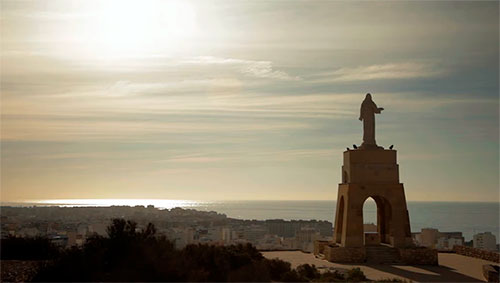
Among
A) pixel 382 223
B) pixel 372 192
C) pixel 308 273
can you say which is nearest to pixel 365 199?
pixel 372 192

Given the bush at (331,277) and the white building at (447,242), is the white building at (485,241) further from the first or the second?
the bush at (331,277)

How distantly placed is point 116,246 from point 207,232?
14.4 metres

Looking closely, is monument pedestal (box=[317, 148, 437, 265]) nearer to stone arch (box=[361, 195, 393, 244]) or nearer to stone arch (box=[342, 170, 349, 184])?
stone arch (box=[342, 170, 349, 184])

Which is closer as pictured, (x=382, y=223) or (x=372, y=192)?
(x=372, y=192)

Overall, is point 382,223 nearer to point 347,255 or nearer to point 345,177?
point 345,177

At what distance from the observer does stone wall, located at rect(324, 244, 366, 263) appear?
20469 millimetres

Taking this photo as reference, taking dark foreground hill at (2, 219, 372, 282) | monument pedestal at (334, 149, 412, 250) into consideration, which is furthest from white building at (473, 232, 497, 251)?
dark foreground hill at (2, 219, 372, 282)

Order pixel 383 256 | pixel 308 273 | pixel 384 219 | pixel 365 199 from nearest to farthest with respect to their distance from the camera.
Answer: pixel 308 273 < pixel 383 256 < pixel 365 199 < pixel 384 219

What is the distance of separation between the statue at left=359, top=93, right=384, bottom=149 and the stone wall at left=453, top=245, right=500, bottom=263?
633 centimetres

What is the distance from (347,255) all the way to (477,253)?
644 centimetres

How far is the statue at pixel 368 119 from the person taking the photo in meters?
22.2

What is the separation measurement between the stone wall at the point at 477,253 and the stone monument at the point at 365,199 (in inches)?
107

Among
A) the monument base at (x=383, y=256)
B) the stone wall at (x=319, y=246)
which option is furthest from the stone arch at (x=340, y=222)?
the monument base at (x=383, y=256)

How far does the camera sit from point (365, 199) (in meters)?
21.3
